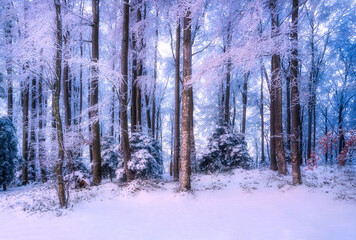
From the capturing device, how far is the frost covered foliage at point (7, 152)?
34.8 ft

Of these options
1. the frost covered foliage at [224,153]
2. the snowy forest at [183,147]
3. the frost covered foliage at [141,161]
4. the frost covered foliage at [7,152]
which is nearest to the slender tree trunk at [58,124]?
the snowy forest at [183,147]

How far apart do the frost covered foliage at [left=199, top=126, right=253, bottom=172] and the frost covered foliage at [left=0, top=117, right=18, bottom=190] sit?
10.6 metres

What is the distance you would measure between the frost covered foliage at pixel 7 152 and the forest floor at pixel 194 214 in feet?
19.5

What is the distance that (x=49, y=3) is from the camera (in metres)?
7.79

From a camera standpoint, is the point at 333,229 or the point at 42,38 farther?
the point at 42,38

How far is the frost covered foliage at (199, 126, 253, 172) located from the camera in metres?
12.2

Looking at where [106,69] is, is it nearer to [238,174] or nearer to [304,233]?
[304,233]

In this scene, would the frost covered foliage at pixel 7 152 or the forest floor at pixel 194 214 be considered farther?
the frost covered foliage at pixel 7 152

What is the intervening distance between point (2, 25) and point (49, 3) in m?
7.46

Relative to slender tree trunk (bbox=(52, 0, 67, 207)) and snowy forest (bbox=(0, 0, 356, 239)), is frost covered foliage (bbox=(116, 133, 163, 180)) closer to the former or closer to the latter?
snowy forest (bbox=(0, 0, 356, 239))

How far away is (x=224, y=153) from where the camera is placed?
42.2ft

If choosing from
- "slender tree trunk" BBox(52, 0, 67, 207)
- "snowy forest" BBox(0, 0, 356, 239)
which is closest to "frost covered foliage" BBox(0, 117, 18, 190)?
"snowy forest" BBox(0, 0, 356, 239)

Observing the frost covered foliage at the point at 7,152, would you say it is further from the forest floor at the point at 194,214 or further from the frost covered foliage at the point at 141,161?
the frost covered foliage at the point at 141,161

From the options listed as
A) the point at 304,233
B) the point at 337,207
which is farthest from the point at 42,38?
the point at 337,207
